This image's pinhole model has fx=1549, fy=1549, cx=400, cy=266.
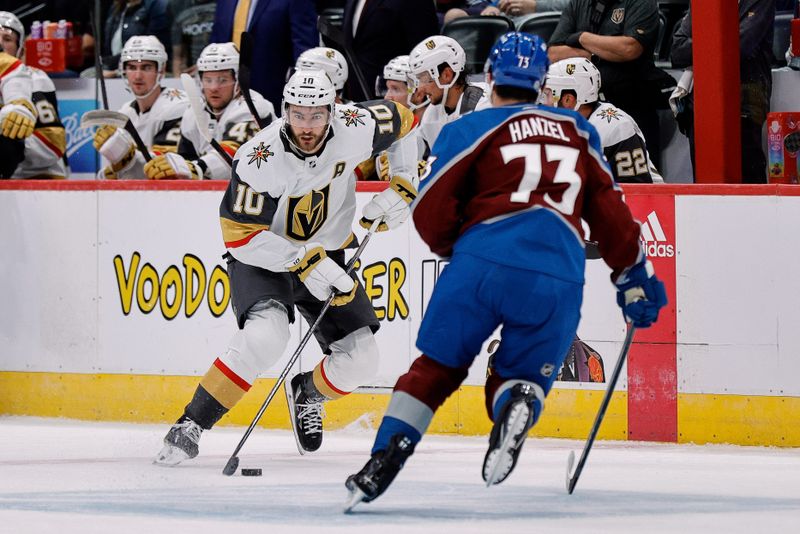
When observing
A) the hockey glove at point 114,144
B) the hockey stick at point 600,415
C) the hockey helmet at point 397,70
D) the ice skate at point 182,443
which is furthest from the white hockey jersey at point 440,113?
the hockey stick at point 600,415

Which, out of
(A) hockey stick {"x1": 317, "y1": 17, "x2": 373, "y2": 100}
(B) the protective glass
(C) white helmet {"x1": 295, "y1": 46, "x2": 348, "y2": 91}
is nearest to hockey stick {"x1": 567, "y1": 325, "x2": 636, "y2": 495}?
(C) white helmet {"x1": 295, "y1": 46, "x2": 348, "y2": 91}

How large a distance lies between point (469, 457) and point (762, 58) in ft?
7.81

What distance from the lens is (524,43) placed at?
4.36 metres

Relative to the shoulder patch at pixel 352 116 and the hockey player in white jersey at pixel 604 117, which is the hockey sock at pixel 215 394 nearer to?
the shoulder patch at pixel 352 116

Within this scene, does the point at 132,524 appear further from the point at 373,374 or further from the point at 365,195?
the point at 365,195

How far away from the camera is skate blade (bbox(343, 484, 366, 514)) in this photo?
423cm

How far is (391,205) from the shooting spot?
577 cm

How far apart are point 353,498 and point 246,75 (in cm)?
383

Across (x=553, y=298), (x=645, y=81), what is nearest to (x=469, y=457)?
(x=553, y=298)

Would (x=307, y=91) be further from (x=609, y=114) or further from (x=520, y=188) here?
(x=609, y=114)

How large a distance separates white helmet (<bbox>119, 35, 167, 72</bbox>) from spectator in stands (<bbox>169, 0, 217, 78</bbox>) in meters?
0.66

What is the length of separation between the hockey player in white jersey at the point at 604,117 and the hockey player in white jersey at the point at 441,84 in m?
0.35

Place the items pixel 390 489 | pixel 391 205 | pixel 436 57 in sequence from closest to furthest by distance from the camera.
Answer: pixel 390 489, pixel 391 205, pixel 436 57

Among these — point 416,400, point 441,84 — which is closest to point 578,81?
point 441,84
